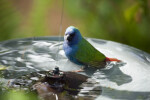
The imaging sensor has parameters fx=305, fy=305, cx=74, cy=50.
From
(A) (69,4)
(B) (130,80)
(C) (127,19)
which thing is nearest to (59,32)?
(A) (69,4)

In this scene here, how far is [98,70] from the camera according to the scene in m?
2.76

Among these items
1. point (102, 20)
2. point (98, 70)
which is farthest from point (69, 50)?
point (102, 20)

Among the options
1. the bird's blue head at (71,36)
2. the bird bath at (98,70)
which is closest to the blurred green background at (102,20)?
the bird bath at (98,70)

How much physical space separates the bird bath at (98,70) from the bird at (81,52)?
64 mm

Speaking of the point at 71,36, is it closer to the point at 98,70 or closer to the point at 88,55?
the point at 88,55

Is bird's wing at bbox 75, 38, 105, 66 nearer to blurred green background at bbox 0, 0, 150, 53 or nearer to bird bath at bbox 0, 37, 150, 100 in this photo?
bird bath at bbox 0, 37, 150, 100

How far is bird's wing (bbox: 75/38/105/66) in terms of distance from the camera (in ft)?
9.37

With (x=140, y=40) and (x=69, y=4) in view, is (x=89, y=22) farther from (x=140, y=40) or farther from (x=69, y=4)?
(x=140, y=40)

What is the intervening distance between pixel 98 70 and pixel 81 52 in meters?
0.29

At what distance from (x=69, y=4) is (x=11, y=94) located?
2675mm

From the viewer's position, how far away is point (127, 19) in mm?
4145

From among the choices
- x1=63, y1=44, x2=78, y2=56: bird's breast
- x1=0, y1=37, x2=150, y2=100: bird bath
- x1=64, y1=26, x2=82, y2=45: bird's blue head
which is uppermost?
x1=64, y1=26, x2=82, y2=45: bird's blue head

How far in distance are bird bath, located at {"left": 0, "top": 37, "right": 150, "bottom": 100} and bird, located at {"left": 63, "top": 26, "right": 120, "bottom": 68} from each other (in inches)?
2.5

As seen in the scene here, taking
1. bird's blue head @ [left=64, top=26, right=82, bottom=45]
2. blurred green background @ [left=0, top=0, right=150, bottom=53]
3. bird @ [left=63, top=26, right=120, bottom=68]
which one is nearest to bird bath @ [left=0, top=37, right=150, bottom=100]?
bird @ [left=63, top=26, right=120, bottom=68]
